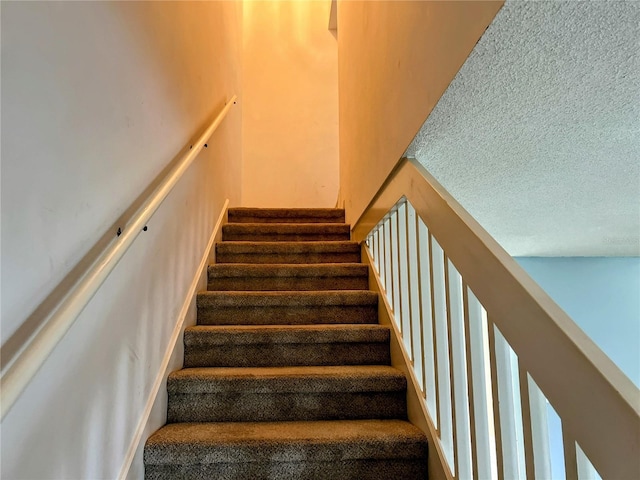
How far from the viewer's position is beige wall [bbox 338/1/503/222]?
104 cm

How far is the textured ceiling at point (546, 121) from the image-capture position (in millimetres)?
847

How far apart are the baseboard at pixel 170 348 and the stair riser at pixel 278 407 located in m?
0.14

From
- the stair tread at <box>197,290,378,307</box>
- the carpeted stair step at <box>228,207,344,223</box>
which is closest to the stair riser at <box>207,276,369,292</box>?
the stair tread at <box>197,290,378,307</box>

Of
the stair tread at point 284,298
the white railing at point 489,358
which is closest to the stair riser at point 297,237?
the stair tread at point 284,298

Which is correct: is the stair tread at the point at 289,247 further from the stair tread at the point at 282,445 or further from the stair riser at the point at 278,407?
the stair tread at the point at 282,445

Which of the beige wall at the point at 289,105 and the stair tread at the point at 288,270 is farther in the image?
the beige wall at the point at 289,105

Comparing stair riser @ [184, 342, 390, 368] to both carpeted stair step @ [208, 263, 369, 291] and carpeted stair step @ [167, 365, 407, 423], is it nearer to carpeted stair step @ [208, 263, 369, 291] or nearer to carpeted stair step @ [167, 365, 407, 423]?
carpeted stair step @ [167, 365, 407, 423]

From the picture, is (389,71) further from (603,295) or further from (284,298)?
(603,295)

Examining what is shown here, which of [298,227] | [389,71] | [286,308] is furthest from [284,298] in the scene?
[389,71]

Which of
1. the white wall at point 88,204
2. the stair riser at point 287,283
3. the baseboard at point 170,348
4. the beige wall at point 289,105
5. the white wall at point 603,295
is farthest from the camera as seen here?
the beige wall at point 289,105

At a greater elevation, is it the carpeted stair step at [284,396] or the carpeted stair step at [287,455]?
the carpeted stair step at [284,396]

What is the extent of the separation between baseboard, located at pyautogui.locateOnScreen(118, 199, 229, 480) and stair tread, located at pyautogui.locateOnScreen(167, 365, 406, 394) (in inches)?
3.3

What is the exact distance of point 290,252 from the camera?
9.18 feet

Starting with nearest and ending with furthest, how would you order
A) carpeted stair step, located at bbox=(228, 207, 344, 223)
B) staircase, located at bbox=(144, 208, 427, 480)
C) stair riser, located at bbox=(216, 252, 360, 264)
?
1. staircase, located at bbox=(144, 208, 427, 480)
2. stair riser, located at bbox=(216, 252, 360, 264)
3. carpeted stair step, located at bbox=(228, 207, 344, 223)
